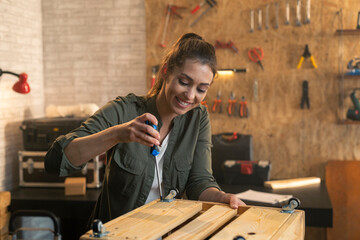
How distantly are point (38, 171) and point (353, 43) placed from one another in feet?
10.1

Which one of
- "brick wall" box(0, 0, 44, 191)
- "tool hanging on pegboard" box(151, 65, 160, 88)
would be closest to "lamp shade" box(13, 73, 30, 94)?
"brick wall" box(0, 0, 44, 191)

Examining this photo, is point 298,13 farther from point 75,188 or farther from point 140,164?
point 140,164

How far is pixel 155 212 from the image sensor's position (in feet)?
5.71

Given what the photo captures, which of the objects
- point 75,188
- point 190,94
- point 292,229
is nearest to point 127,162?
point 190,94

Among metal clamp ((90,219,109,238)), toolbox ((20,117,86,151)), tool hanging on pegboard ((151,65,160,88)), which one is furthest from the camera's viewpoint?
tool hanging on pegboard ((151,65,160,88))

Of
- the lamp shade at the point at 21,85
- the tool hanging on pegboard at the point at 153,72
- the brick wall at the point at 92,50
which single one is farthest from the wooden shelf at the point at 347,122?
the lamp shade at the point at 21,85

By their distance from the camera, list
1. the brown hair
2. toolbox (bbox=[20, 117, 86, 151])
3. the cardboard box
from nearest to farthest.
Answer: the brown hair < the cardboard box < toolbox (bbox=[20, 117, 86, 151])

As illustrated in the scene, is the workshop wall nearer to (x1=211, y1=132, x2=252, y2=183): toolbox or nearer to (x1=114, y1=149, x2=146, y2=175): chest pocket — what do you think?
(x1=211, y1=132, x2=252, y2=183): toolbox

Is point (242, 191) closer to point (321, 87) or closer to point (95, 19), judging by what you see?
point (321, 87)

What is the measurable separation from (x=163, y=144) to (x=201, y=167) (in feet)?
0.75

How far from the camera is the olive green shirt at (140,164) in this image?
83.7 inches

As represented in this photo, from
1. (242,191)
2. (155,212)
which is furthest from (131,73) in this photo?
(155,212)

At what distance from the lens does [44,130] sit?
4.00m

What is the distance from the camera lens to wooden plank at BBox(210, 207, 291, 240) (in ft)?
4.95
